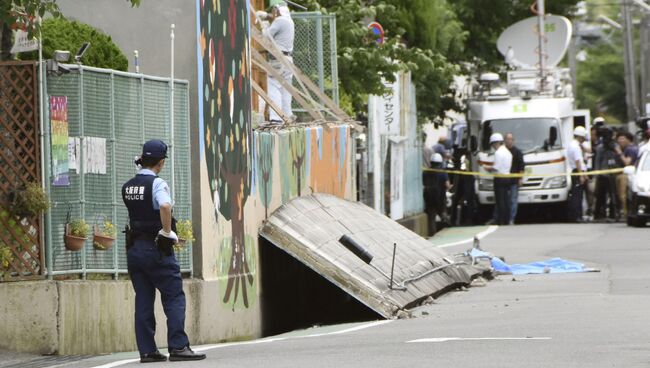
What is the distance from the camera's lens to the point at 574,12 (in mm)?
49906

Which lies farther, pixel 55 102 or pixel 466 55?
pixel 466 55

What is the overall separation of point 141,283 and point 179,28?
12.3 feet

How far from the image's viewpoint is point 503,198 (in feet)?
117

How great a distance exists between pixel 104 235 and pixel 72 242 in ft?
1.41

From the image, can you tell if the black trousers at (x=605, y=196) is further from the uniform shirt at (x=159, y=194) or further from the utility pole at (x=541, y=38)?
the uniform shirt at (x=159, y=194)

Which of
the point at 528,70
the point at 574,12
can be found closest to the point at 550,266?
the point at 528,70

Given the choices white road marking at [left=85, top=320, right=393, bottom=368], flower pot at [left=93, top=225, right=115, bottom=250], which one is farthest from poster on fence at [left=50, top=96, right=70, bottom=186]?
white road marking at [left=85, top=320, right=393, bottom=368]

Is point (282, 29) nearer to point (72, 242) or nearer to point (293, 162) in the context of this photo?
point (293, 162)

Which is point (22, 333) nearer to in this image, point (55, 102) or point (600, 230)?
point (55, 102)

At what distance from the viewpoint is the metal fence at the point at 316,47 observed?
2320 centimetres

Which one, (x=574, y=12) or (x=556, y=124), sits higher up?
(x=574, y=12)

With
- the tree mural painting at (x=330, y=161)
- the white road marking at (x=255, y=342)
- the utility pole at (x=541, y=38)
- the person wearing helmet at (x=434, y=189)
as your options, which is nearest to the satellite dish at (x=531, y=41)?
the utility pole at (x=541, y=38)

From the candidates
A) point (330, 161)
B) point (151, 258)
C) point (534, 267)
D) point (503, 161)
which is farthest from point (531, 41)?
point (151, 258)

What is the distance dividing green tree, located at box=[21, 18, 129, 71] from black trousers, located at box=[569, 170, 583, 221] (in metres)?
22.6
